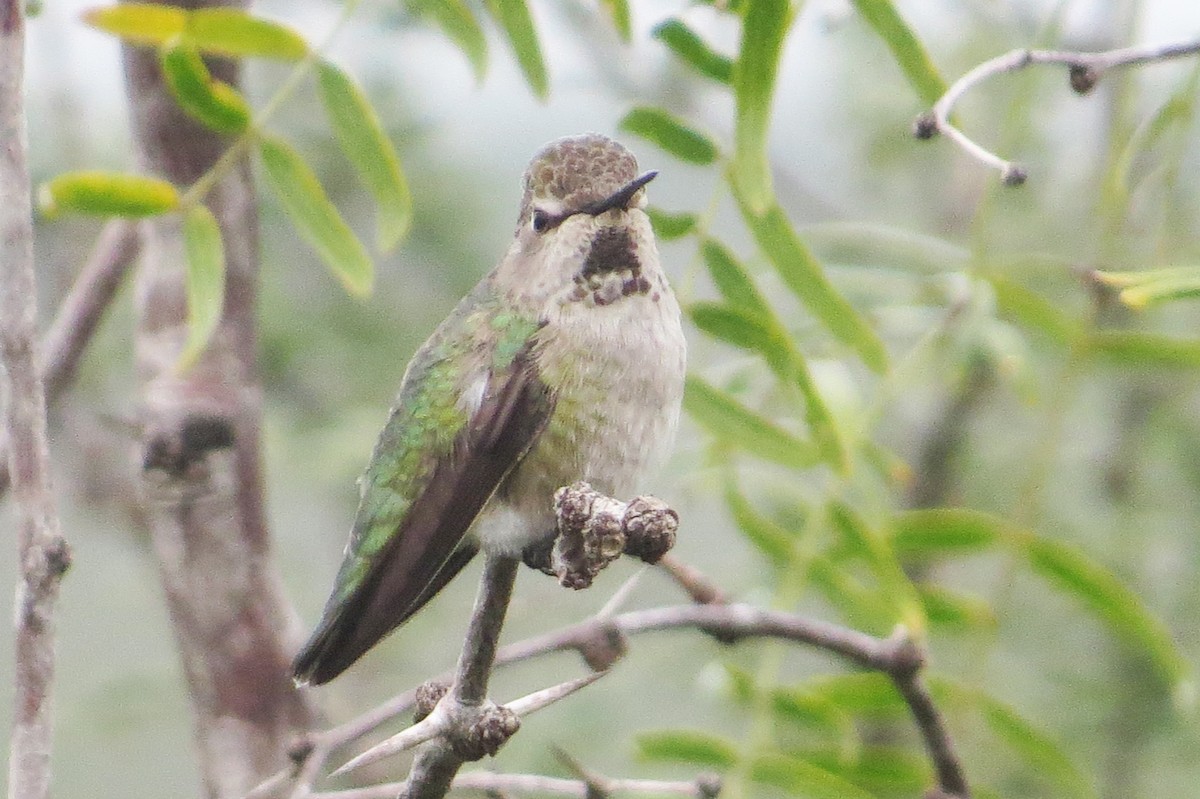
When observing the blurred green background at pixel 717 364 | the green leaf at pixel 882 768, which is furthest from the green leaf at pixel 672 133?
the blurred green background at pixel 717 364

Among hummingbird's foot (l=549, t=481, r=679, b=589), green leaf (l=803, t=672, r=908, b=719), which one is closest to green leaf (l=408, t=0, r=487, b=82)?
hummingbird's foot (l=549, t=481, r=679, b=589)

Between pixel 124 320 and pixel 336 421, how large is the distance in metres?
0.87

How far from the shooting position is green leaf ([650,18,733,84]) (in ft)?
4.74

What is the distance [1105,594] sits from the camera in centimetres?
169

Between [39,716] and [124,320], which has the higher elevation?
[39,716]

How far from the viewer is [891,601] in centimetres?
167

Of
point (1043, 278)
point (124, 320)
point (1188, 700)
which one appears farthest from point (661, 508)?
point (124, 320)

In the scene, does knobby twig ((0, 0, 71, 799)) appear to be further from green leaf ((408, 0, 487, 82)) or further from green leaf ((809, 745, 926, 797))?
green leaf ((809, 745, 926, 797))

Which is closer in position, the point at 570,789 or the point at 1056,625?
the point at 570,789

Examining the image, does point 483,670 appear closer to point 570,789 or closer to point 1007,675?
point 570,789

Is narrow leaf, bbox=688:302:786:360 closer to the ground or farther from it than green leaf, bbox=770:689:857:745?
farther from it

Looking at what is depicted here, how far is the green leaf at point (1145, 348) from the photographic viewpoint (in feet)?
5.14

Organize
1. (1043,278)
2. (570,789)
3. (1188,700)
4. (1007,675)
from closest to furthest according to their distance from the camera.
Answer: (570,789), (1188,700), (1043,278), (1007,675)

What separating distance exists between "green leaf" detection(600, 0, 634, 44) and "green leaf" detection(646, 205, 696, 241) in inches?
7.8
